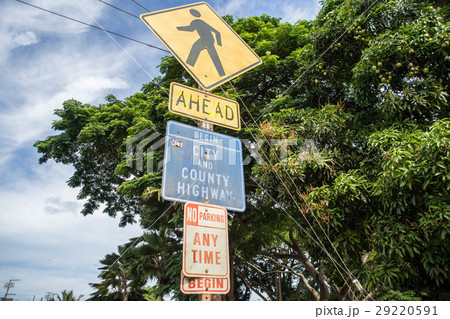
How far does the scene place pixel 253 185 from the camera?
869cm

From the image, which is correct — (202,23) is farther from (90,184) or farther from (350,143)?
(90,184)

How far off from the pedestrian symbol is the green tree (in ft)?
9.30

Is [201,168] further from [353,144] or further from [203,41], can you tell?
[353,144]

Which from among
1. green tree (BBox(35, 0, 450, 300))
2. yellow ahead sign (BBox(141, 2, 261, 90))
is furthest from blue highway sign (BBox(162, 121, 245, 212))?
green tree (BBox(35, 0, 450, 300))

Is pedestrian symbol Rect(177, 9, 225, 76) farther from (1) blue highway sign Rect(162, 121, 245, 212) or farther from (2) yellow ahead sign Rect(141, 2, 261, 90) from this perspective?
(1) blue highway sign Rect(162, 121, 245, 212)

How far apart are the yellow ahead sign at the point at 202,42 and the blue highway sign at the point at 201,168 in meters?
0.81

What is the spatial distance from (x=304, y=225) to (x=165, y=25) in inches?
203

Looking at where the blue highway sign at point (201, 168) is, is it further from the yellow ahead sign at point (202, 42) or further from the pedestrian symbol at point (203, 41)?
the pedestrian symbol at point (203, 41)

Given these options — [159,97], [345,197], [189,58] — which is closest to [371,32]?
[345,197]

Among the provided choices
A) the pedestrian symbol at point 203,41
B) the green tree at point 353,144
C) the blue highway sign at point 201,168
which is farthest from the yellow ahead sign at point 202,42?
the green tree at point 353,144

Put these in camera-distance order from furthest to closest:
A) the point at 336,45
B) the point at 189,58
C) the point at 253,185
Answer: the point at 253,185 → the point at 336,45 → the point at 189,58

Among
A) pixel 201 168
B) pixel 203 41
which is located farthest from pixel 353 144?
pixel 201 168

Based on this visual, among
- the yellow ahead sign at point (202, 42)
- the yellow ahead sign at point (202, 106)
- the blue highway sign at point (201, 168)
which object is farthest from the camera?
the yellow ahead sign at point (202, 42)

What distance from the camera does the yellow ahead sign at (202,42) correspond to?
3.15 m
